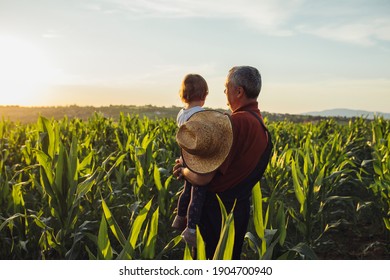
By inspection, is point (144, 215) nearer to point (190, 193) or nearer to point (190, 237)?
point (190, 237)

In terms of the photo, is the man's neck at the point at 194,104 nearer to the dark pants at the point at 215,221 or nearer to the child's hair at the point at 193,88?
the child's hair at the point at 193,88

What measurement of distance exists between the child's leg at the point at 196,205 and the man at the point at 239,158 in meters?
0.05

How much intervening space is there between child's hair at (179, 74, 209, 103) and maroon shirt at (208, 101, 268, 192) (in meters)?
0.88

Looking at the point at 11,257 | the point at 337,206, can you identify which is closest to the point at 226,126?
the point at 11,257

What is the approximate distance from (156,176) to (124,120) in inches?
Answer: 187

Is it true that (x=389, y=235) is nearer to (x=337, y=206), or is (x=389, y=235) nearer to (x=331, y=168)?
(x=331, y=168)

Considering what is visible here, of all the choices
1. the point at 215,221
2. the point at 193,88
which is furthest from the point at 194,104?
the point at 215,221

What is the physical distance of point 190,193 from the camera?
8.10ft

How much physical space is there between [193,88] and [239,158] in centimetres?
99

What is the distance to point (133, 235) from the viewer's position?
6.12ft

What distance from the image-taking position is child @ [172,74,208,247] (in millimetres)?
2207

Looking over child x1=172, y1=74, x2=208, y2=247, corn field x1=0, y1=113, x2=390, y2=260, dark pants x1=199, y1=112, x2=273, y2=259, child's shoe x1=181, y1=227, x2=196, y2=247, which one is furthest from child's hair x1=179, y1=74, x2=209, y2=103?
child's shoe x1=181, y1=227, x2=196, y2=247

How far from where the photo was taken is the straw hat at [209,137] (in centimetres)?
199

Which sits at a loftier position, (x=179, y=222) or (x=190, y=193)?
(x=190, y=193)
